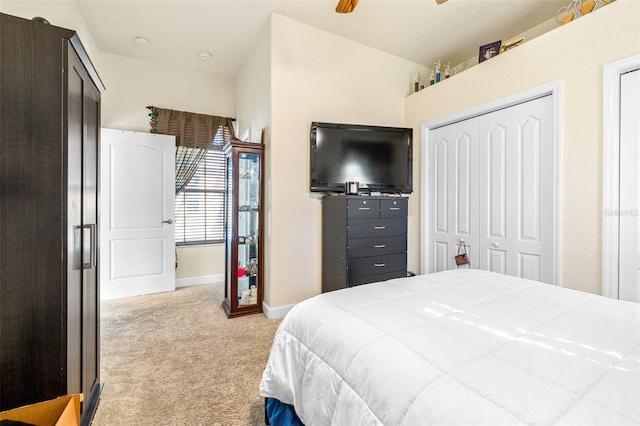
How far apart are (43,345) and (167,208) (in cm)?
294

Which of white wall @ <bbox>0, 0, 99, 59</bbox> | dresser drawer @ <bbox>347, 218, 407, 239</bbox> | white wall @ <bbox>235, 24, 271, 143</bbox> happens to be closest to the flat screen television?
dresser drawer @ <bbox>347, 218, 407, 239</bbox>

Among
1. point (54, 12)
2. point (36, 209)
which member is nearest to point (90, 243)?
point (36, 209)

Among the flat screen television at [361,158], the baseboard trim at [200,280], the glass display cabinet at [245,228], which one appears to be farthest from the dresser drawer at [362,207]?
the baseboard trim at [200,280]

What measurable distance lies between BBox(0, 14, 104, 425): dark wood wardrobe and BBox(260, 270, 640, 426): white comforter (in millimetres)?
862

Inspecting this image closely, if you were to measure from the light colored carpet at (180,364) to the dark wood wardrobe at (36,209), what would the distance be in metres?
0.65

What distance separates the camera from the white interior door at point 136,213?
3.57 meters

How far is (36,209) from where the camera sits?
3.63ft

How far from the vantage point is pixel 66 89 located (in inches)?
45.5

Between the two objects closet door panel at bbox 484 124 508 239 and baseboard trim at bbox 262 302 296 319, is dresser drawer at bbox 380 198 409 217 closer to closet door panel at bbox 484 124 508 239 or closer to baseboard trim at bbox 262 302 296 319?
closet door panel at bbox 484 124 508 239

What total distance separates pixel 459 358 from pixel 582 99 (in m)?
2.50

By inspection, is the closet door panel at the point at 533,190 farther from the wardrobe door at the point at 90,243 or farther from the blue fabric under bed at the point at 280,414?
the wardrobe door at the point at 90,243

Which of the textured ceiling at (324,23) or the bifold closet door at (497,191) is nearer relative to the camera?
the bifold closet door at (497,191)

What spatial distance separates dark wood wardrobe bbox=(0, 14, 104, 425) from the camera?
3.51 feet

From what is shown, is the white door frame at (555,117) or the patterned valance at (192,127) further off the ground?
the patterned valance at (192,127)
